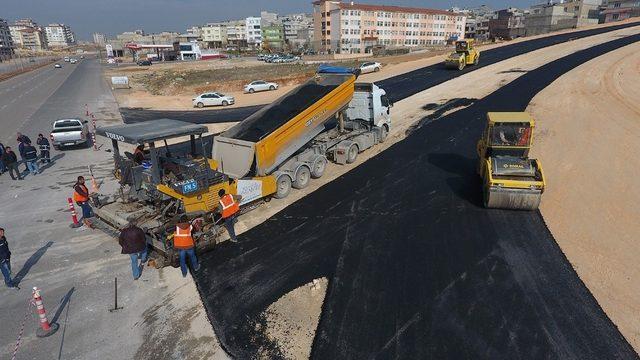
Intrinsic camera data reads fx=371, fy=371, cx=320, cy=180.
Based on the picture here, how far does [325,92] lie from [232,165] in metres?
4.68

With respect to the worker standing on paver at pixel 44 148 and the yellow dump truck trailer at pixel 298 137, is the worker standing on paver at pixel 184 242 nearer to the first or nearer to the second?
the yellow dump truck trailer at pixel 298 137

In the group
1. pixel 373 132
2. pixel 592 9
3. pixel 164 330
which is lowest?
pixel 164 330

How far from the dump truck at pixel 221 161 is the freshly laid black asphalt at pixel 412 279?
1038 millimetres

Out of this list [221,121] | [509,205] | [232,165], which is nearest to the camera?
[509,205]

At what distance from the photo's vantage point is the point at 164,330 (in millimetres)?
7398

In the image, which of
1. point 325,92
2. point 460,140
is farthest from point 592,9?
point 325,92

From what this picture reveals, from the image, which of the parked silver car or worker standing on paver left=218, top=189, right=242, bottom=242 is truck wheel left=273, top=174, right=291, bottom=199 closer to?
worker standing on paver left=218, top=189, right=242, bottom=242

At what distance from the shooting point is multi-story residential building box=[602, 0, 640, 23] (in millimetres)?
88375

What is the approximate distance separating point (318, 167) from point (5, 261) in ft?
31.3

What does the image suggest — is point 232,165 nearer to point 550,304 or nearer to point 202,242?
point 202,242

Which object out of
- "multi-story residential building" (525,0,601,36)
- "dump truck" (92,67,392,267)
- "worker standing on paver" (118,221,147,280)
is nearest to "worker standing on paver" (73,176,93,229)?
"dump truck" (92,67,392,267)

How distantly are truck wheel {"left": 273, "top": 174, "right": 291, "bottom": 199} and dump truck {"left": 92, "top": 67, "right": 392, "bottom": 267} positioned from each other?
0.04 m

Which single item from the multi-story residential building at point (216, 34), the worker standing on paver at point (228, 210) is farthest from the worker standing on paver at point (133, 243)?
the multi-story residential building at point (216, 34)

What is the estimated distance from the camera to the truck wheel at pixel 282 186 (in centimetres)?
1275
